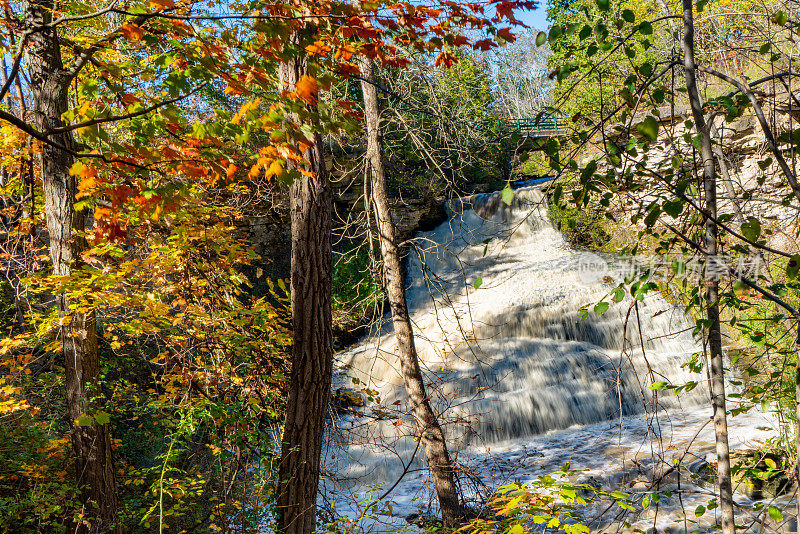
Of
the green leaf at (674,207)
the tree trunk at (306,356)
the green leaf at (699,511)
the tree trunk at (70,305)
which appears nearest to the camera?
the green leaf at (674,207)

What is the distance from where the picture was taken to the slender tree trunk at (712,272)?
175 cm

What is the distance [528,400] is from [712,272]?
645 centimetres

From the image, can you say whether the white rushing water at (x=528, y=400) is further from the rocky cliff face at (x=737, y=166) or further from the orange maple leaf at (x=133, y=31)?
the orange maple leaf at (x=133, y=31)

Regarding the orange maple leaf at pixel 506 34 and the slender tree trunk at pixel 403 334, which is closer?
the orange maple leaf at pixel 506 34

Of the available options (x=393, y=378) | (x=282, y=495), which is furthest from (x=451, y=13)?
(x=393, y=378)

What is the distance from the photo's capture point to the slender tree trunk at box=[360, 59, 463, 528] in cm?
479

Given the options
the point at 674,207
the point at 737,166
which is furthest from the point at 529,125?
the point at 674,207

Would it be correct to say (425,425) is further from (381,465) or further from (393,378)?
(393,378)

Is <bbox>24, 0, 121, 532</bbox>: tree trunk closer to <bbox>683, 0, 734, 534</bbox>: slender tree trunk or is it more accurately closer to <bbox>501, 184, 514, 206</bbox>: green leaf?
<bbox>501, 184, 514, 206</bbox>: green leaf

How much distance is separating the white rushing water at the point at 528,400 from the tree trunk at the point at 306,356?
5.31 feet

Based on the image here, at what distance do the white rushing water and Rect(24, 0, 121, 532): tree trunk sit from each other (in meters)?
2.10

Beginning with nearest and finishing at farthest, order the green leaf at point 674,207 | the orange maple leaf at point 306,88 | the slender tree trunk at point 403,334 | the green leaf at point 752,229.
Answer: the green leaf at point 752,229, the green leaf at point 674,207, the orange maple leaf at point 306,88, the slender tree trunk at point 403,334

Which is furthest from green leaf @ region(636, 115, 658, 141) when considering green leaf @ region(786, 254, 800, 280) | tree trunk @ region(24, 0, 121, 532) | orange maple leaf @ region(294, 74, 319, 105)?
tree trunk @ region(24, 0, 121, 532)

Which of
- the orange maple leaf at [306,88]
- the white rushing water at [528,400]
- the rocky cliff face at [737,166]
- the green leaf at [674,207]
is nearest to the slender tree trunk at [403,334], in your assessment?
the white rushing water at [528,400]
